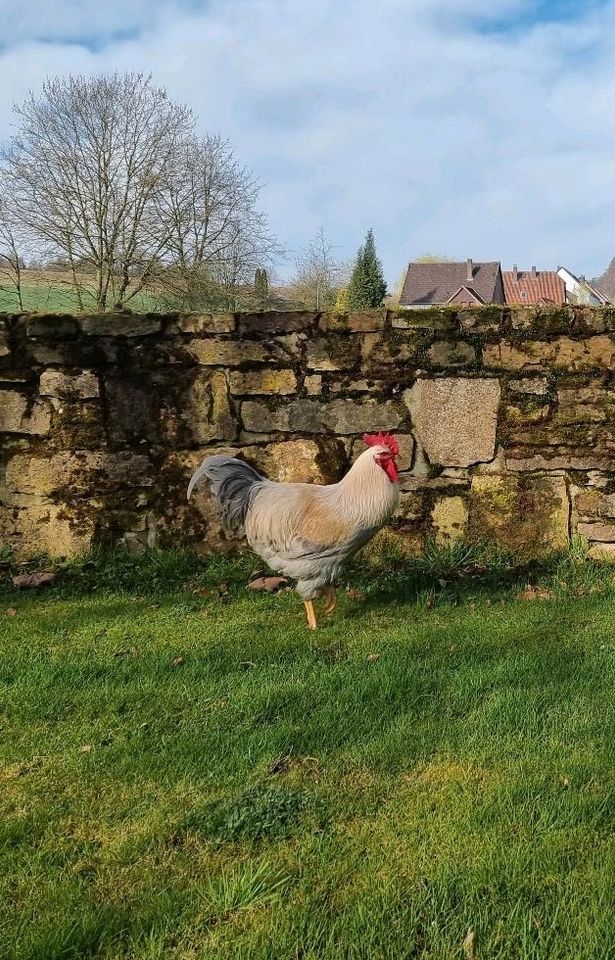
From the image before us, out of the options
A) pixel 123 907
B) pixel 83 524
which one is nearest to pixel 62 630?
pixel 83 524

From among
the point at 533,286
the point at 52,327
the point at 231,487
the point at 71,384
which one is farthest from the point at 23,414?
the point at 533,286

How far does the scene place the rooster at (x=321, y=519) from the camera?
4.01 metres

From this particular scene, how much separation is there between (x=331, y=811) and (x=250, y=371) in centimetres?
365

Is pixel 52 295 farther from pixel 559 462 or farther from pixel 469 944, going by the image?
pixel 469 944

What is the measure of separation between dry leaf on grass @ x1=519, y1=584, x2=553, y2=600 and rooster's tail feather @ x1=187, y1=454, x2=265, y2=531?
1983 mm

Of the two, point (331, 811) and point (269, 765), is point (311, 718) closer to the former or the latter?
point (269, 765)

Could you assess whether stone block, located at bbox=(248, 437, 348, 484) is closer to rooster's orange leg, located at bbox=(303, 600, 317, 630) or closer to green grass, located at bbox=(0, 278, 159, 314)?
rooster's orange leg, located at bbox=(303, 600, 317, 630)

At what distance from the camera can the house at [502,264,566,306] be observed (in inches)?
2248

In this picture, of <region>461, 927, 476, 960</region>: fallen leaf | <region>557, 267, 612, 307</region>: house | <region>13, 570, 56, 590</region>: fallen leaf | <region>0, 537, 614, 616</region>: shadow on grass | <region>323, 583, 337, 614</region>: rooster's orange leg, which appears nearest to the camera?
<region>461, 927, 476, 960</region>: fallen leaf

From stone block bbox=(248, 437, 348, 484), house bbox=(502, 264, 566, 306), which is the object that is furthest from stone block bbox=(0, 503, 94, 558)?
house bbox=(502, 264, 566, 306)

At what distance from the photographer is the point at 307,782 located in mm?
2611

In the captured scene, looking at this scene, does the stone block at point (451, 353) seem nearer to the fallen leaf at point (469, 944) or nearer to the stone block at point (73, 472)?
the stone block at point (73, 472)

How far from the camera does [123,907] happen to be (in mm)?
1990

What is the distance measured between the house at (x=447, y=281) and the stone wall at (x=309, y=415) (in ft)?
157
